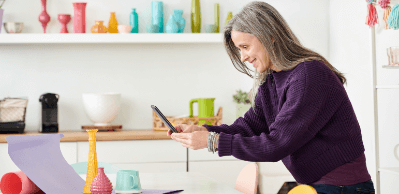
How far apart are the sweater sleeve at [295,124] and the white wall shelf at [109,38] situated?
1.92 meters

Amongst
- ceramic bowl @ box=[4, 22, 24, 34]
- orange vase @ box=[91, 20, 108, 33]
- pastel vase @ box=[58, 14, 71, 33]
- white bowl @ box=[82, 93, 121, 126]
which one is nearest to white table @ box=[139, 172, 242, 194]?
white bowl @ box=[82, 93, 121, 126]

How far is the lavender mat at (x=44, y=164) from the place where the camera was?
4.42 ft

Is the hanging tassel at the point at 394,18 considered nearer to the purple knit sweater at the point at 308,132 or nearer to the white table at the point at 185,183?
the purple knit sweater at the point at 308,132

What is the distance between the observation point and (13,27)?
308 centimetres

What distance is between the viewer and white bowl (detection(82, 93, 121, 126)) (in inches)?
121

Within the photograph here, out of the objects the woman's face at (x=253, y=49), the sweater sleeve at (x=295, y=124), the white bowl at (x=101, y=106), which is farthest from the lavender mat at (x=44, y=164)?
the white bowl at (x=101, y=106)

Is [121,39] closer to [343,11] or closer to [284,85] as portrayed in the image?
[343,11]

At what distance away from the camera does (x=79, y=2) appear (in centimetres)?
322

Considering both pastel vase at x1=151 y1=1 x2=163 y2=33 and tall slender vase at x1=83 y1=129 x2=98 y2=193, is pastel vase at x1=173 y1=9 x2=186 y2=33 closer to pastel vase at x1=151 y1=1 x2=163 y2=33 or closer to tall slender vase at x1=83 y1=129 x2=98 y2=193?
pastel vase at x1=151 y1=1 x2=163 y2=33

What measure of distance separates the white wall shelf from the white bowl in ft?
1.38

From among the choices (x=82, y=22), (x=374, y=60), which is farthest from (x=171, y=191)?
(x=82, y=22)

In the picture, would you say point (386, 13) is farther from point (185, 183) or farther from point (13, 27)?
point (13, 27)

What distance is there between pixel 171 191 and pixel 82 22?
2.11m

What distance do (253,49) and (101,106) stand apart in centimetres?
192
